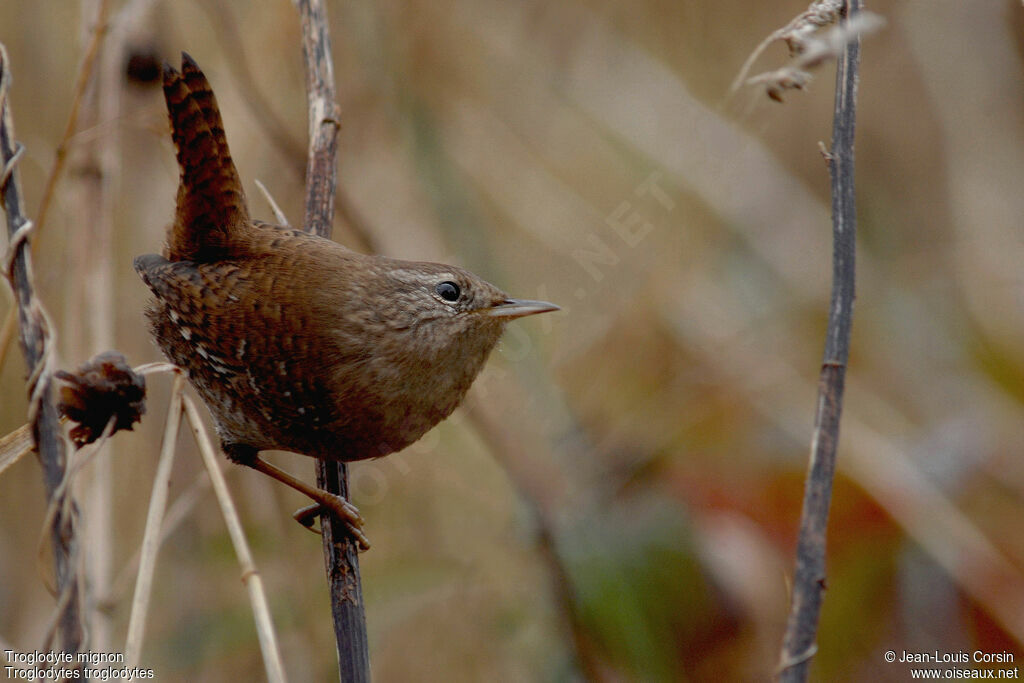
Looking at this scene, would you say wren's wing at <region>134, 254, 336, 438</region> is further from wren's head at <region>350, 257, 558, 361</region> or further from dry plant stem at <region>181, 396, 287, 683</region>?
dry plant stem at <region>181, 396, 287, 683</region>

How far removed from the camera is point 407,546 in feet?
11.0

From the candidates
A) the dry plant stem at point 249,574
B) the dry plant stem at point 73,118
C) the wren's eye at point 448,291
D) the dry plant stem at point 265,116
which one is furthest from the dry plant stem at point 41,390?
the dry plant stem at point 265,116

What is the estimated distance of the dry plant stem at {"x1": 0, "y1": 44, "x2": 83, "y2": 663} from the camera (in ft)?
4.44

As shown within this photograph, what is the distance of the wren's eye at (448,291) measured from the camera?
2262mm

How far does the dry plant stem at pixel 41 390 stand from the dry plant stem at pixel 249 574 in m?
0.32

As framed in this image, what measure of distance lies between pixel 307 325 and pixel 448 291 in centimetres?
35

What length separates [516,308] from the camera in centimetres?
224

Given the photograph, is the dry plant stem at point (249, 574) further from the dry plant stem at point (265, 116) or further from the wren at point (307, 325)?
the dry plant stem at point (265, 116)

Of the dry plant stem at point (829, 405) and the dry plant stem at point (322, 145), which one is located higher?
the dry plant stem at point (322, 145)

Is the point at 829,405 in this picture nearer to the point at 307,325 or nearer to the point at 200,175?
the point at 307,325

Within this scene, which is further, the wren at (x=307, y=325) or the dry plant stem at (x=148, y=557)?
the wren at (x=307, y=325)

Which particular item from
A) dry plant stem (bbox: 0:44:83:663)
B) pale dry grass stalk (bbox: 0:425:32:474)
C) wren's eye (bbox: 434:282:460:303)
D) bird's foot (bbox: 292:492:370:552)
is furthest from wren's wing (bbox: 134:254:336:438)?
dry plant stem (bbox: 0:44:83:663)

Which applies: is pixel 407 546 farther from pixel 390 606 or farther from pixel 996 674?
pixel 996 674

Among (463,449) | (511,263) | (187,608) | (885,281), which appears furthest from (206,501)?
(885,281)
